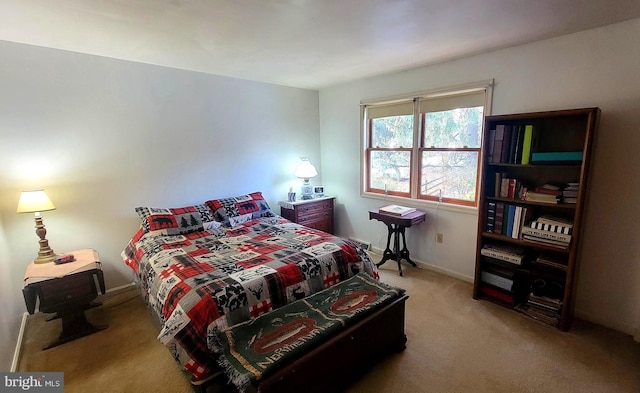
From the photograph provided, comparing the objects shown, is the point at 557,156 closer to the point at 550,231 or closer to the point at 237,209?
the point at 550,231

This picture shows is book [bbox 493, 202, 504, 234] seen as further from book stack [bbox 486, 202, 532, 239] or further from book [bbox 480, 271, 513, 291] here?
book [bbox 480, 271, 513, 291]

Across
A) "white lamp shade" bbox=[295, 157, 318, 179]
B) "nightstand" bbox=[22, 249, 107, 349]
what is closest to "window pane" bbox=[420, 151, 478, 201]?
"white lamp shade" bbox=[295, 157, 318, 179]

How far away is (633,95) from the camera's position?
6.73 ft

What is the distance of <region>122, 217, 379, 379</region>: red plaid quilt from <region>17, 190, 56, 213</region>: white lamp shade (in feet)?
2.48

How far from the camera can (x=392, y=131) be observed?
12.1 ft

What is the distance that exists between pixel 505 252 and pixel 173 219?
322 centimetres

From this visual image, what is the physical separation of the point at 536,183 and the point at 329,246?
1926 millimetres

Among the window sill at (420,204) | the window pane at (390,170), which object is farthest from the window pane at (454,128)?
the window sill at (420,204)

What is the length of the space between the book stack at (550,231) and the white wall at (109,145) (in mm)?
3100

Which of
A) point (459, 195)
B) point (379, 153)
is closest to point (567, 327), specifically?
point (459, 195)

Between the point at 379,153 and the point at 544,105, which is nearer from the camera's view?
the point at 544,105

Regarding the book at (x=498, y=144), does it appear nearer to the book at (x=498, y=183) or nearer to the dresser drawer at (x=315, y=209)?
the book at (x=498, y=183)

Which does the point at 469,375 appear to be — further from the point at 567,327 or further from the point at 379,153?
the point at 379,153

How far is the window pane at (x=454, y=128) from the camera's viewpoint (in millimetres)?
2922
